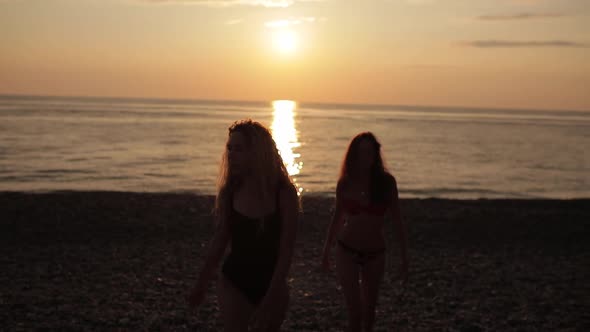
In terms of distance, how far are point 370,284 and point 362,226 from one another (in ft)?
1.77

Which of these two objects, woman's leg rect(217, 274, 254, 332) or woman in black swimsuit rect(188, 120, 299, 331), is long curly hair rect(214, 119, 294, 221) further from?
woman's leg rect(217, 274, 254, 332)

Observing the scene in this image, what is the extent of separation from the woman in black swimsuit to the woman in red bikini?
6.38 feet

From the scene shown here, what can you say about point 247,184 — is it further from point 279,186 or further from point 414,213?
point 414,213

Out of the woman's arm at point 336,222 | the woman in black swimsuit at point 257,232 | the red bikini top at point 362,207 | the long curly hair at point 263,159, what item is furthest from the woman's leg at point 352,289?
the long curly hair at point 263,159

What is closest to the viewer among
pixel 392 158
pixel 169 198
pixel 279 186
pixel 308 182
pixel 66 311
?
pixel 279 186

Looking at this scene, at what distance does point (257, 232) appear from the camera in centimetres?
407

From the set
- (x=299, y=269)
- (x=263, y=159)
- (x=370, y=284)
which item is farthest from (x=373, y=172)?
(x=299, y=269)

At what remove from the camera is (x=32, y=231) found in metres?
14.7

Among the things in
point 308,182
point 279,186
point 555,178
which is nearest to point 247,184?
point 279,186

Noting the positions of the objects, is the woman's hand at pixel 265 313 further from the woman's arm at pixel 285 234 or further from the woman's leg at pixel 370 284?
the woman's leg at pixel 370 284

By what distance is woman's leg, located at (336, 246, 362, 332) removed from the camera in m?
5.86

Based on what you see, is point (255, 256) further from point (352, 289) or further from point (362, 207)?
point (362, 207)

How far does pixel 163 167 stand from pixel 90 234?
70.6 ft

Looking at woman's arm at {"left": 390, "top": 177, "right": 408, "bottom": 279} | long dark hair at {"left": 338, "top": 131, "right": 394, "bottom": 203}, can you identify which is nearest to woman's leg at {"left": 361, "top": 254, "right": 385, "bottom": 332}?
woman's arm at {"left": 390, "top": 177, "right": 408, "bottom": 279}
